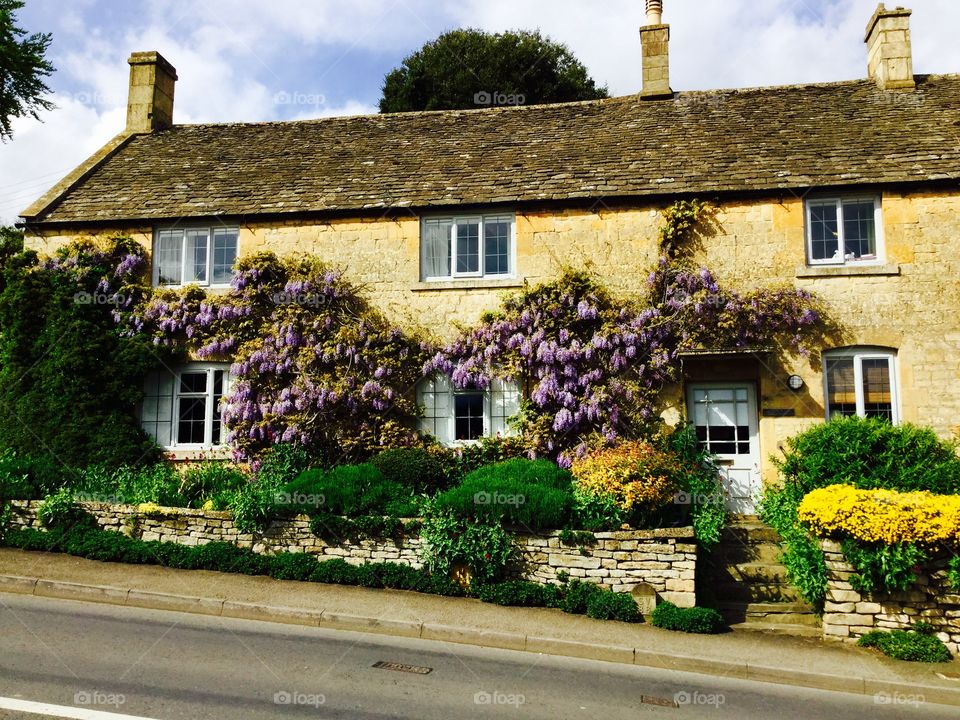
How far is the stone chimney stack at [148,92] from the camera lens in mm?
17969

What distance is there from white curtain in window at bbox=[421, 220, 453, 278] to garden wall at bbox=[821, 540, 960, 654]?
8.35 meters

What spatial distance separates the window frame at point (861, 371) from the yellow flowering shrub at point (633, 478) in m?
3.54

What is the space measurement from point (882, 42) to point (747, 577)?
1240 centimetres

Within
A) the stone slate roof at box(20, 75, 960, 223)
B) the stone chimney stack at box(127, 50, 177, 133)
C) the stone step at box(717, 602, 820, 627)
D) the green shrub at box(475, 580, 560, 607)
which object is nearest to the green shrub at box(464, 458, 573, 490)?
the green shrub at box(475, 580, 560, 607)

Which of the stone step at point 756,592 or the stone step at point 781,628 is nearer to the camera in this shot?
the stone step at point 781,628

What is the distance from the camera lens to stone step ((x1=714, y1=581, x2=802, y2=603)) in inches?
384

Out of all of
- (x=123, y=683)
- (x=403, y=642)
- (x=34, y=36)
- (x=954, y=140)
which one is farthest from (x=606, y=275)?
(x=34, y=36)

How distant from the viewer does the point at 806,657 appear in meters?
7.91

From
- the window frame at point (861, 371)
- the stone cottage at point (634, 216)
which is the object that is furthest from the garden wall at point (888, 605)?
the window frame at point (861, 371)

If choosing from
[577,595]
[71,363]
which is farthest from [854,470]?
[71,363]

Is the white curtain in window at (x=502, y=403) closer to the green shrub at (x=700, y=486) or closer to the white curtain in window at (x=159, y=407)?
the green shrub at (x=700, y=486)

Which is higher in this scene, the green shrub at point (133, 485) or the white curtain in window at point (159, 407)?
the white curtain in window at point (159, 407)

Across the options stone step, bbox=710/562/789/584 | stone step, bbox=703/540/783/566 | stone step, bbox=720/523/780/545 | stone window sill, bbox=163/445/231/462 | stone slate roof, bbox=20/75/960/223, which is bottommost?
stone step, bbox=710/562/789/584

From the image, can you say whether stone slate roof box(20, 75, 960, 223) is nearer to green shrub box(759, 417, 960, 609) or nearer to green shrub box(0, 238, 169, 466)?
green shrub box(0, 238, 169, 466)
